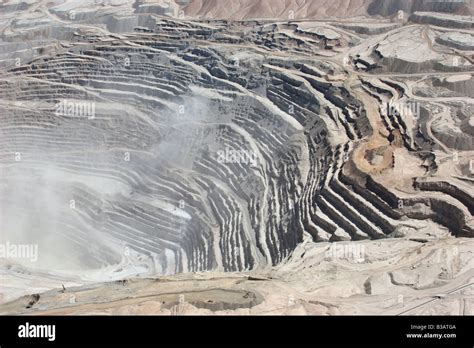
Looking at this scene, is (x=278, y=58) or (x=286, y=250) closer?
(x=286, y=250)

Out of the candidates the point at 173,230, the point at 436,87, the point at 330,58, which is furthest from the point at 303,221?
the point at 330,58

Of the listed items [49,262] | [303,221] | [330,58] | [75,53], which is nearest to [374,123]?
[303,221]

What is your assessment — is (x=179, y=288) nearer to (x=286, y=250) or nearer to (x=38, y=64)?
(x=286, y=250)

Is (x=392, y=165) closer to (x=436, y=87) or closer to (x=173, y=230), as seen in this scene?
(x=436, y=87)

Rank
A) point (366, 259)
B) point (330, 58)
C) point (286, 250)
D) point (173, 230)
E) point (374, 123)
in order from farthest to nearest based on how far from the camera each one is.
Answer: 1. point (330, 58)
2. point (173, 230)
3. point (374, 123)
4. point (286, 250)
5. point (366, 259)

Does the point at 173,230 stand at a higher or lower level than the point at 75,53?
lower

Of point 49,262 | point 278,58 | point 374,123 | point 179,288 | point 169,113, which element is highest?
point 278,58

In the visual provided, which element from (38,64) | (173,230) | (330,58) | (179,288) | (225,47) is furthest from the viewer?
(38,64)
